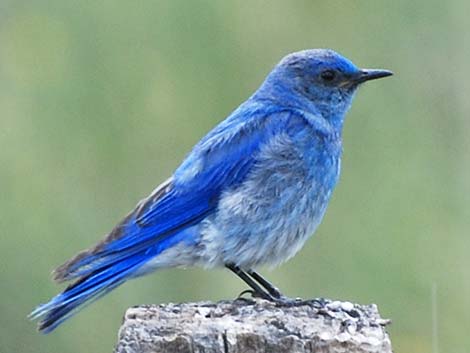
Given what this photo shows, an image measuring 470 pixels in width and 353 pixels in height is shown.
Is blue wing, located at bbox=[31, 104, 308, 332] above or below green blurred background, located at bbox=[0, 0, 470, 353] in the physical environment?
below

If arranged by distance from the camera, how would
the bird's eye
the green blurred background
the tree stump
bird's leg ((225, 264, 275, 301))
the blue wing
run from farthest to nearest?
the green blurred background, the bird's eye, bird's leg ((225, 264, 275, 301)), the blue wing, the tree stump

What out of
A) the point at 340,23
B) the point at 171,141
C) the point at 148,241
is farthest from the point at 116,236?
the point at 340,23

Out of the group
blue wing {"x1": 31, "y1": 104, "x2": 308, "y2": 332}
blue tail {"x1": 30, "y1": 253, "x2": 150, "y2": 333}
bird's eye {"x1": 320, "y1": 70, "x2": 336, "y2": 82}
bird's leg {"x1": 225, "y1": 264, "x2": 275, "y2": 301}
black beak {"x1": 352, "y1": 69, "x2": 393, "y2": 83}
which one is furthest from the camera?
bird's eye {"x1": 320, "y1": 70, "x2": 336, "y2": 82}

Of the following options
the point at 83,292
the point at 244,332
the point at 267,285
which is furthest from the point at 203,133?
the point at 244,332

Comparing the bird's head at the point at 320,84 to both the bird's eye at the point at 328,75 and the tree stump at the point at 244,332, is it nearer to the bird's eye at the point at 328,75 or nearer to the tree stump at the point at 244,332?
the bird's eye at the point at 328,75

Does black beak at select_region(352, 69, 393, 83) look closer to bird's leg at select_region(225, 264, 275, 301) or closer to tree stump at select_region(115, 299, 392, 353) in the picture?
bird's leg at select_region(225, 264, 275, 301)

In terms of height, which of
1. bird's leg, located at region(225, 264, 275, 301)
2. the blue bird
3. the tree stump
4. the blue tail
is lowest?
the tree stump

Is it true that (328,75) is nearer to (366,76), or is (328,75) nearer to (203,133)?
(366,76)

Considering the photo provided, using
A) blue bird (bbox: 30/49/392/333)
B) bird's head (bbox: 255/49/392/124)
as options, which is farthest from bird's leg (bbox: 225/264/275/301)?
bird's head (bbox: 255/49/392/124)
